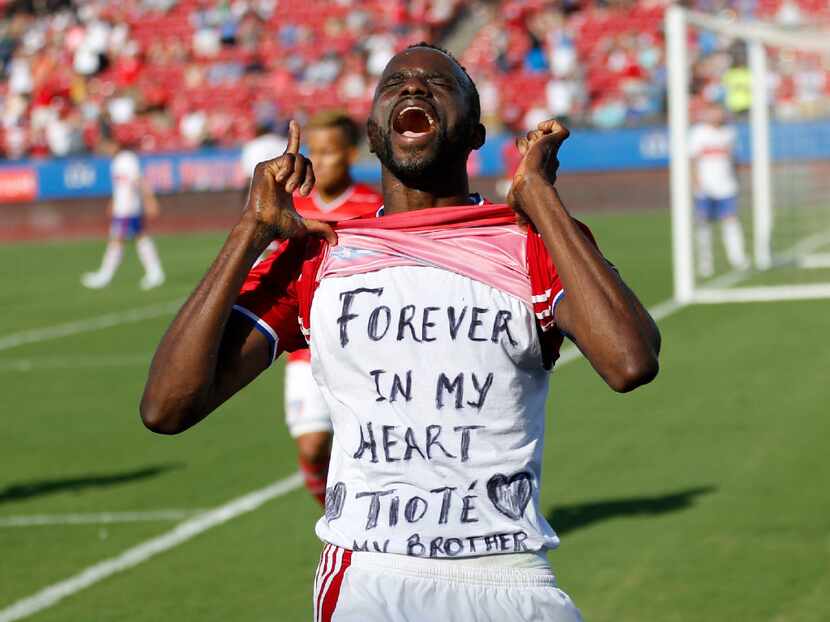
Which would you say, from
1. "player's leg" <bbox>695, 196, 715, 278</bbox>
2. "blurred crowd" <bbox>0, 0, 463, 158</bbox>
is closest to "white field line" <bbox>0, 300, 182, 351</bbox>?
"player's leg" <bbox>695, 196, 715, 278</bbox>

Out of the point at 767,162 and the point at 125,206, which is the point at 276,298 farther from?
the point at 125,206

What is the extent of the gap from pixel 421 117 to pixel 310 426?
4.08 metres

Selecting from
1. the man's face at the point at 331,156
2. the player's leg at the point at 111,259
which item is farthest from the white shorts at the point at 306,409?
the player's leg at the point at 111,259

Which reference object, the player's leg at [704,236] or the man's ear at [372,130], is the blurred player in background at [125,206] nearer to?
the player's leg at [704,236]

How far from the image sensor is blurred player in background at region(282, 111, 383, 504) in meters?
7.20

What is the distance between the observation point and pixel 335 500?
10.8ft

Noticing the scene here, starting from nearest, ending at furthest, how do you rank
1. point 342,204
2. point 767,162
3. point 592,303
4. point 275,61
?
point 592,303, point 342,204, point 767,162, point 275,61

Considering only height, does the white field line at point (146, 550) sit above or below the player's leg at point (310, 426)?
below

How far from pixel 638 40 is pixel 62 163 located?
520 inches

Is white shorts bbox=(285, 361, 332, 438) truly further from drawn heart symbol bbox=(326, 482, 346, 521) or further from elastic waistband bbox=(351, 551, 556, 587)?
elastic waistband bbox=(351, 551, 556, 587)

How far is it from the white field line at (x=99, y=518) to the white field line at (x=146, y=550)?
168 millimetres

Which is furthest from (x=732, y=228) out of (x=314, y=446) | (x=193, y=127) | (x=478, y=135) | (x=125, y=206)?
(x=193, y=127)

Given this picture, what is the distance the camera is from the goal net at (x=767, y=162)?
762 inches

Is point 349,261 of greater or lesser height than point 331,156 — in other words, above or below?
below
